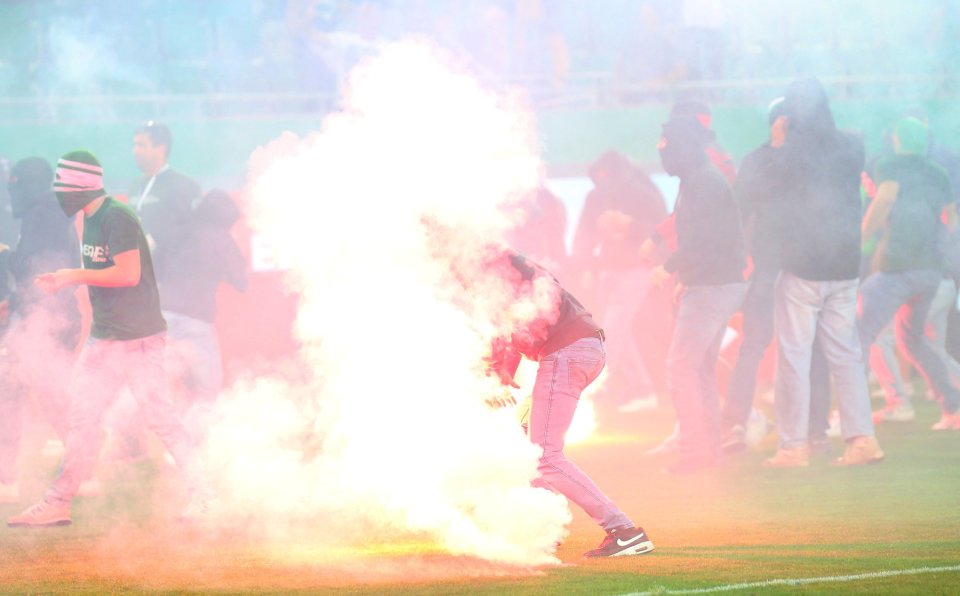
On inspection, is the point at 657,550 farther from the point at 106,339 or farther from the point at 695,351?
the point at 106,339

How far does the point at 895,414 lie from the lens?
10.5 metres

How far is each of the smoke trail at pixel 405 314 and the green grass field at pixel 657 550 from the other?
31 centimetres

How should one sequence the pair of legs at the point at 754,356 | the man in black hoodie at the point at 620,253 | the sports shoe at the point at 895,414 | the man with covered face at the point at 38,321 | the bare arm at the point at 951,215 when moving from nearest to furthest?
the man with covered face at the point at 38,321
the pair of legs at the point at 754,356
the bare arm at the point at 951,215
the sports shoe at the point at 895,414
the man in black hoodie at the point at 620,253

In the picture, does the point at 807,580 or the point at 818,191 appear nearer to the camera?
the point at 807,580

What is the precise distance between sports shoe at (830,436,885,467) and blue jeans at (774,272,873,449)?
11 cm

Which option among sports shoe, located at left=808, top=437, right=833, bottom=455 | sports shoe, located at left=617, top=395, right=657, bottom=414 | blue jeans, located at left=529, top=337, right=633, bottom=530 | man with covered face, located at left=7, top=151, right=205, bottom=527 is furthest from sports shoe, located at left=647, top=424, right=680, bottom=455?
man with covered face, located at left=7, top=151, right=205, bottom=527

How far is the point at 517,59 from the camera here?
59.9 feet

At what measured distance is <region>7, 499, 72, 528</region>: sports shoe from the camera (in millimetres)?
6777

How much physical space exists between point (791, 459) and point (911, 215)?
2.30m

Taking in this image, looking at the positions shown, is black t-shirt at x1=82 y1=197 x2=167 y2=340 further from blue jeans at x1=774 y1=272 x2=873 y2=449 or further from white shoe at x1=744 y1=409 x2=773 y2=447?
white shoe at x1=744 y1=409 x2=773 y2=447

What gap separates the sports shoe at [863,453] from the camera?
327 inches

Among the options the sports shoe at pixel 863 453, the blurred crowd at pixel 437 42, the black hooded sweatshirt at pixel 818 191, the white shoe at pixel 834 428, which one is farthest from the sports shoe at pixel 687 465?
the blurred crowd at pixel 437 42

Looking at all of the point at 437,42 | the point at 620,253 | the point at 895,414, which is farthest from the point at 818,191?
the point at 437,42

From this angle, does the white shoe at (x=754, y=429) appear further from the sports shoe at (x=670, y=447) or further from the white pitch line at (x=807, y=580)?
the white pitch line at (x=807, y=580)
